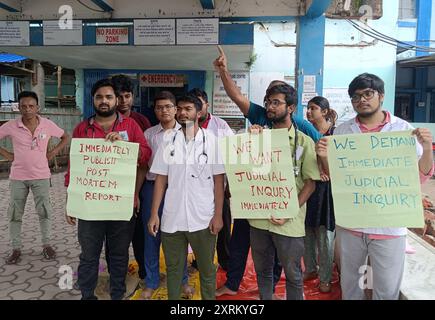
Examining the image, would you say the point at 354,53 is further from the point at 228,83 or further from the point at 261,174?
the point at 261,174

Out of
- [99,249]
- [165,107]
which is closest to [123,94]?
[165,107]

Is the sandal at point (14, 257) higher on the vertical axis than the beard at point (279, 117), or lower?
lower

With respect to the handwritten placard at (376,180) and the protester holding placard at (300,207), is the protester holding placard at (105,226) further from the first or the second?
the handwritten placard at (376,180)

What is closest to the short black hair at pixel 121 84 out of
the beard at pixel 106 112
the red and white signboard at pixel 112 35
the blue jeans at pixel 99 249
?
the beard at pixel 106 112

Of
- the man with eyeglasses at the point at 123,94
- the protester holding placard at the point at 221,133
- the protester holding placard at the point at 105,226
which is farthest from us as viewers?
the protester holding placard at the point at 221,133

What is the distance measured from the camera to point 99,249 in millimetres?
2797

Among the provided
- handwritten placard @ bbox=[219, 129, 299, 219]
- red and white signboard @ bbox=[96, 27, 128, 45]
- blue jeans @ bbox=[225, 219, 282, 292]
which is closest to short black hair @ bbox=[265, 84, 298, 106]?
handwritten placard @ bbox=[219, 129, 299, 219]

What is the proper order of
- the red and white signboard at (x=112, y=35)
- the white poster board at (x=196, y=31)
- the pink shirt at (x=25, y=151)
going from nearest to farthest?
the pink shirt at (x=25, y=151), the white poster board at (x=196, y=31), the red and white signboard at (x=112, y=35)

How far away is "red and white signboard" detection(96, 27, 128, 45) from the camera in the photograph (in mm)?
5039

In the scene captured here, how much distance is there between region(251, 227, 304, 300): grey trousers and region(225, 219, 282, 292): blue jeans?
51 centimetres

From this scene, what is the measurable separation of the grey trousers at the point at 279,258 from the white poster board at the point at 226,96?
20.5ft

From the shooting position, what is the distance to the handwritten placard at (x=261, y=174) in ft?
8.03
